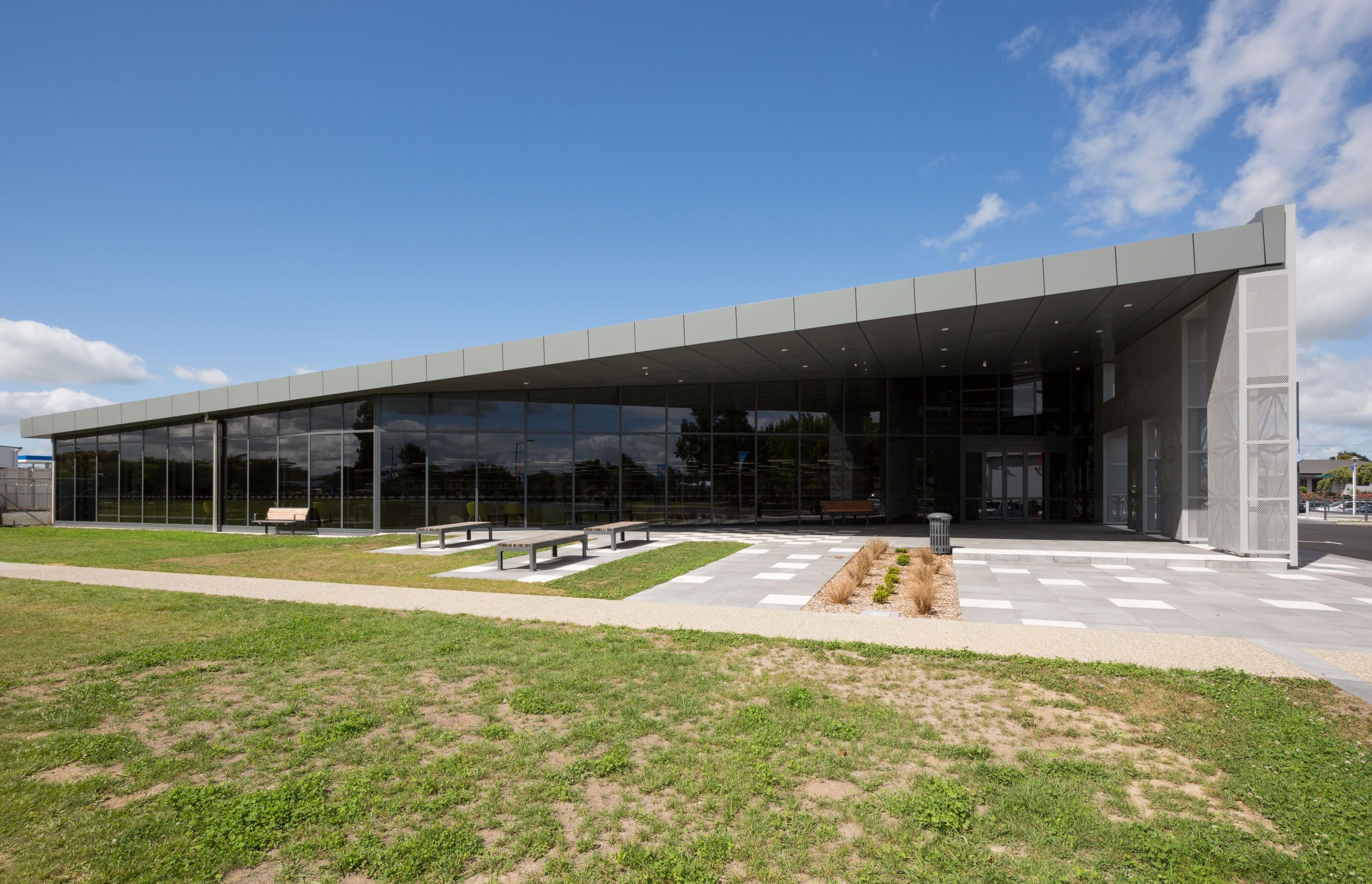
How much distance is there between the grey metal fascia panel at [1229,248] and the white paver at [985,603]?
840 cm

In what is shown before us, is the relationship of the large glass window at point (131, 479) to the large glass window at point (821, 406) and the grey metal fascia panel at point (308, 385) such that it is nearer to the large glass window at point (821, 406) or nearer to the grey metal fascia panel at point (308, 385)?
the grey metal fascia panel at point (308, 385)

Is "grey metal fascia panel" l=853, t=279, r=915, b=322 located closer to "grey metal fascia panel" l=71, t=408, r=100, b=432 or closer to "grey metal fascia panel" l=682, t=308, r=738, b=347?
"grey metal fascia panel" l=682, t=308, r=738, b=347

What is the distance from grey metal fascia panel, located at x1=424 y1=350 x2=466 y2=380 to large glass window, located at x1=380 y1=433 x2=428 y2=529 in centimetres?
346

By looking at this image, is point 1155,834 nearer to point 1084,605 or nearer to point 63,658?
point 1084,605

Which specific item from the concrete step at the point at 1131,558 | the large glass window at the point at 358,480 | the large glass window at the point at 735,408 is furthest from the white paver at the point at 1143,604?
the large glass window at the point at 358,480

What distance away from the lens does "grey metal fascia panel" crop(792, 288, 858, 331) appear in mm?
15008

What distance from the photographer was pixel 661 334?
56.0 ft

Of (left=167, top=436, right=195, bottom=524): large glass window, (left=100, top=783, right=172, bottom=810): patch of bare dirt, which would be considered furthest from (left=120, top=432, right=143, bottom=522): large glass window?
(left=100, top=783, right=172, bottom=810): patch of bare dirt

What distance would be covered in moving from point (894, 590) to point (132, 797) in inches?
380

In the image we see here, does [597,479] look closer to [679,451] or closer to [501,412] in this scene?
[679,451]

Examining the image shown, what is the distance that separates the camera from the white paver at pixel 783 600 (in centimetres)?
981

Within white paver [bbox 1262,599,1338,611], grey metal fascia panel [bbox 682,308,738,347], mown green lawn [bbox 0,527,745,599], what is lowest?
mown green lawn [bbox 0,527,745,599]

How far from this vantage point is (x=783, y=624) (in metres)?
8.34

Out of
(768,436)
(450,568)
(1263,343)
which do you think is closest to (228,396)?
(450,568)
